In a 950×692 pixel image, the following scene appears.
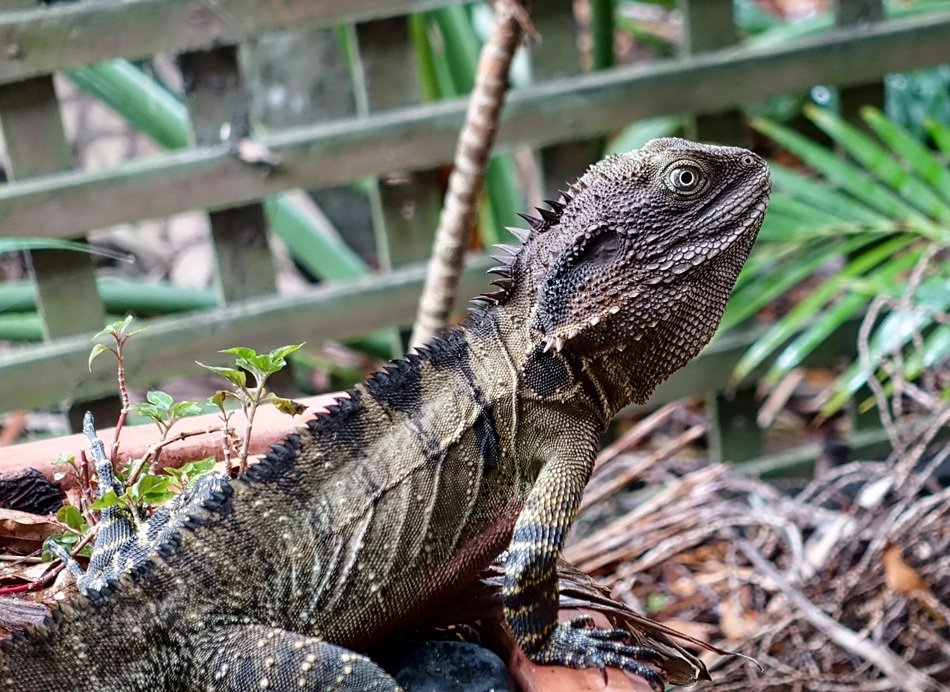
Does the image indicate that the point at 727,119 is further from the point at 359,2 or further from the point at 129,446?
the point at 129,446

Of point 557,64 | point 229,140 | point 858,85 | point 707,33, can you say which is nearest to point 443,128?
point 557,64

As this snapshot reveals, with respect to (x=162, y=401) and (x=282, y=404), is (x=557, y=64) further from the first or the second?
(x=162, y=401)

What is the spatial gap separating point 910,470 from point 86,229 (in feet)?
9.61

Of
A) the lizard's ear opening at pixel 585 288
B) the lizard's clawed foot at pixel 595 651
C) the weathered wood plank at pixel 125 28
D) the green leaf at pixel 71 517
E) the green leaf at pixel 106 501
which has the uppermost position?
the weathered wood plank at pixel 125 28

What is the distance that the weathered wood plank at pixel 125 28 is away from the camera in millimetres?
3594

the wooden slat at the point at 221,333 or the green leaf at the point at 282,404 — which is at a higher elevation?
the green leaf at the point at 282,404

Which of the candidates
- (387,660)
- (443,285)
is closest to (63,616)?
(387,660)

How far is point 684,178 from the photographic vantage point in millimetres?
2346

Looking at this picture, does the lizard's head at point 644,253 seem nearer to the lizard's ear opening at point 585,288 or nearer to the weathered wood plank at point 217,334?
the lizard's ear opening at point 585,288

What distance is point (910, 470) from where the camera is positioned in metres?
3.61

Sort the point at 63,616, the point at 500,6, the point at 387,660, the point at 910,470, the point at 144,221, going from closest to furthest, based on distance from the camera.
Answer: the point at 63,616 → the point at 387,660 → the point at 500,6 → the point at 910,470 → the point at 144,221

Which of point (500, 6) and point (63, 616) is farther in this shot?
point (500, 6)

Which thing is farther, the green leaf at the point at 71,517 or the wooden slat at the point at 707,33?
the wooden slat at the point at 707,33

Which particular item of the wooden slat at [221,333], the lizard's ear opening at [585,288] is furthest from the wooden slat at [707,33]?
the lizard's ear opening at [585,288]
